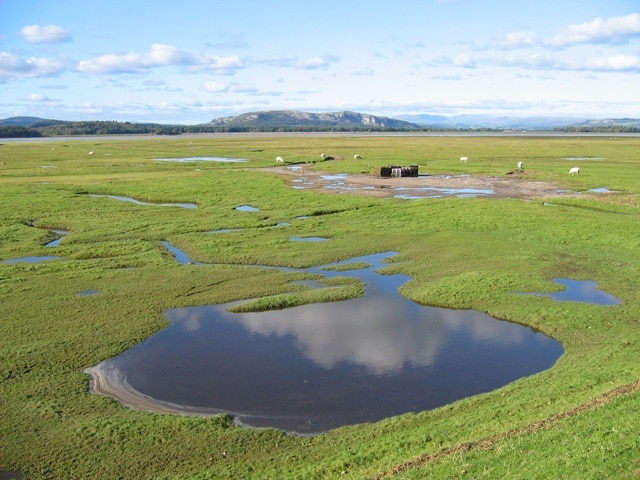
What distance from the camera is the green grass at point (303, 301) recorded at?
44.6 feet

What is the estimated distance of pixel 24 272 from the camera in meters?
30.7

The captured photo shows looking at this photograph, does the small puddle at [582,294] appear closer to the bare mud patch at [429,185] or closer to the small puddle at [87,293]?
the small puddle at [87,293]

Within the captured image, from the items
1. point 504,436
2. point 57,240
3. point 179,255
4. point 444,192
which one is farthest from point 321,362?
point 444,192

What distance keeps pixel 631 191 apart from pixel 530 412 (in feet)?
162

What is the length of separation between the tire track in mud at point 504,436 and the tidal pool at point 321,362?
3296 mm

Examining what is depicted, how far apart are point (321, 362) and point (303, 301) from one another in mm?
6433

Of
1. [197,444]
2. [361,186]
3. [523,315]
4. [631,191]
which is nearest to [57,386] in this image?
[197,444]

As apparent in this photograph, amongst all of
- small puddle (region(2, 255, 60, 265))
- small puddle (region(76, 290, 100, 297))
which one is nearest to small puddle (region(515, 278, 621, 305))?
small puddle (region(76, 290, 100, 297))

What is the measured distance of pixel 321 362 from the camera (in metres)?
20.3

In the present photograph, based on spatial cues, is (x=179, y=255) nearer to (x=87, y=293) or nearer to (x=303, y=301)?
(x=87, y=293)

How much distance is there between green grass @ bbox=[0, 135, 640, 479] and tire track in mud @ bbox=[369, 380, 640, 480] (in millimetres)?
67

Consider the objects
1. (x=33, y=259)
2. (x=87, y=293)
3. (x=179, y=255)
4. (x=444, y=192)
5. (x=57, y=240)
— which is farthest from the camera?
(x=444, y=192)

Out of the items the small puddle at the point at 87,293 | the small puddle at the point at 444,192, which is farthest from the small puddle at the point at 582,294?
the small puddle at the point at 444,192

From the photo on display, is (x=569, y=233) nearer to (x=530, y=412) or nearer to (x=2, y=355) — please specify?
(x=530, y=412)
